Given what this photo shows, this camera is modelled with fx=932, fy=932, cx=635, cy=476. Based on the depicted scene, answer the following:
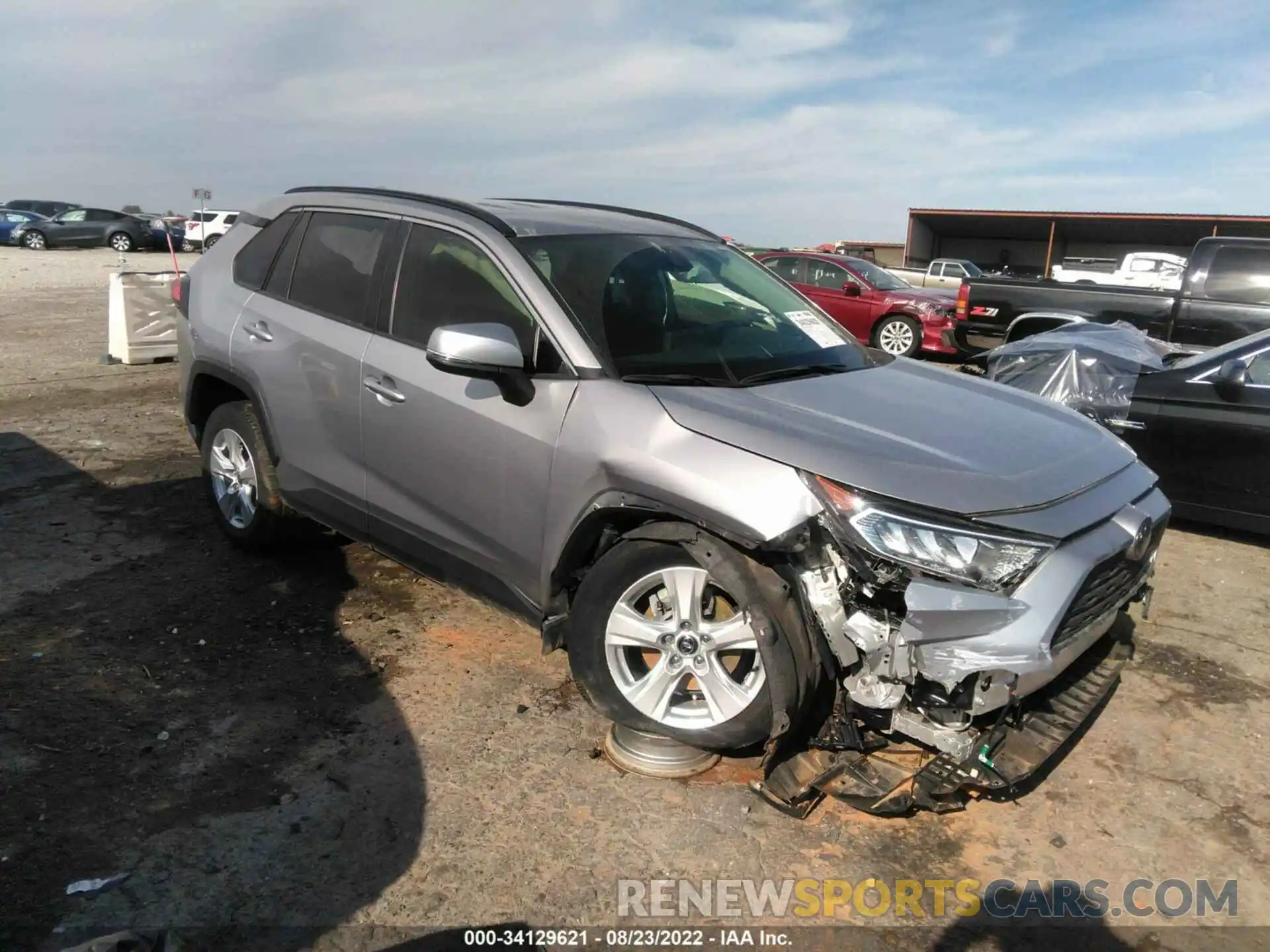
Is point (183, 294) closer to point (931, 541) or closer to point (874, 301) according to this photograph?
point (931, 541)

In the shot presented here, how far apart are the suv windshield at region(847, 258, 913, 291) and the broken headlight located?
12313 mm

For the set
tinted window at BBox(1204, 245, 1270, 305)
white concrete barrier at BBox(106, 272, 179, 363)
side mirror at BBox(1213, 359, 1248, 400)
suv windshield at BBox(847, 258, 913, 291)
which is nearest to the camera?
side mirror at BBox(1213, 359, 1248, 400)

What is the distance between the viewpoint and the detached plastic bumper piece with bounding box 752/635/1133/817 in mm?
2799

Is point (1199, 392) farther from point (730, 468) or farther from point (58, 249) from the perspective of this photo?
point (58, 249)

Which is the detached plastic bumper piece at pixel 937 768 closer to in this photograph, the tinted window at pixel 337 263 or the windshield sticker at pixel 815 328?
the windshield sticker at pixel 815 328

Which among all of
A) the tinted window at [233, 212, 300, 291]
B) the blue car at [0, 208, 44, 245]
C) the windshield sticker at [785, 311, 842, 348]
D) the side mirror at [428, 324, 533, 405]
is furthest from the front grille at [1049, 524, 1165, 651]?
the blue car at [0, 208, 44, 245]

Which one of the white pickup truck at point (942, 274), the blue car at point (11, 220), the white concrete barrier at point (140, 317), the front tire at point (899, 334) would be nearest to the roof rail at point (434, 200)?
the white concrete barrier at point (140, 317)

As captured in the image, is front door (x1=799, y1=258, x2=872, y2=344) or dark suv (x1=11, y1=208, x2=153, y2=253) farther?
dark suv (x1=11, y1=208, x2=153, y2=253)

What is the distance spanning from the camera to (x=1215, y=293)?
8531 millimetres

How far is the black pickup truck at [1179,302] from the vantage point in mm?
8383

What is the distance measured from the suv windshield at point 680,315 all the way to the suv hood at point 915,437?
160 millimetres

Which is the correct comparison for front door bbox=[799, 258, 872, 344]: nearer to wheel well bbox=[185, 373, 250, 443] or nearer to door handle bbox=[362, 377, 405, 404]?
wheel well bbox=[185, 373, 250, 443]

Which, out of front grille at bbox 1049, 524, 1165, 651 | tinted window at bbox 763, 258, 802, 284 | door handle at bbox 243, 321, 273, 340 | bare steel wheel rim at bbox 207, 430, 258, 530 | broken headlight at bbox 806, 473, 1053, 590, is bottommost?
bare steel wheel rim at bbox 207, 430, 258, 530

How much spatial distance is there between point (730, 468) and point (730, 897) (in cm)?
125
